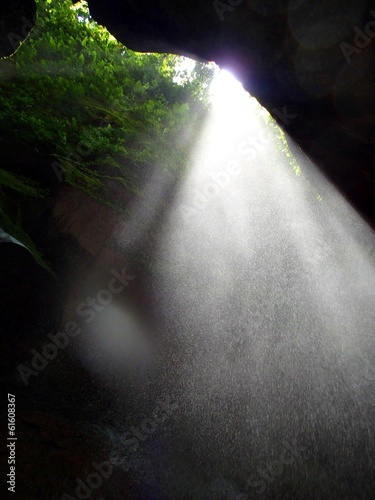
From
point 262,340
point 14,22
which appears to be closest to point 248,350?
point 262,340

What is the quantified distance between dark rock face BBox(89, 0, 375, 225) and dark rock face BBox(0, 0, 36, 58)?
829mm

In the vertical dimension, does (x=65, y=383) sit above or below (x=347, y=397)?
below

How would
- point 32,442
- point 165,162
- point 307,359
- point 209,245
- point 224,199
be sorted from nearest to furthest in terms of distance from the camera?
1. point 32,442
2. point 165,162
3. point 307,359
4. point 209,245
5. point 224,199

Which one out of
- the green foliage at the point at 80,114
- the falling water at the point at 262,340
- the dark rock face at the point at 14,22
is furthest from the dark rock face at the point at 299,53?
the falling water at the point at 262,340

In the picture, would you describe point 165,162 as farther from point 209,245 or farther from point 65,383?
point 65,383

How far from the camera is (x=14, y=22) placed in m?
3.48

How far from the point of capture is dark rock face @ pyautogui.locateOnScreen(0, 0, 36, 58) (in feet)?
11.0

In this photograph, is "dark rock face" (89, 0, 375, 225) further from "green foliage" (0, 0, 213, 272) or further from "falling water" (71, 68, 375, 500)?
"falling water" (71, 68, 375, 500)

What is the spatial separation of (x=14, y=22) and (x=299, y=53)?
320 cm

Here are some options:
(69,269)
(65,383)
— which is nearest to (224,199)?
(69,269)

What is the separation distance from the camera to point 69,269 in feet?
22.3

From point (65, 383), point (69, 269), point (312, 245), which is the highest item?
point (312, 245)

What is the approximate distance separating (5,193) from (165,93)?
5.89 m

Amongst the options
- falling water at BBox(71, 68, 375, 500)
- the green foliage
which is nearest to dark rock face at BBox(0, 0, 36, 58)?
the green foliage
